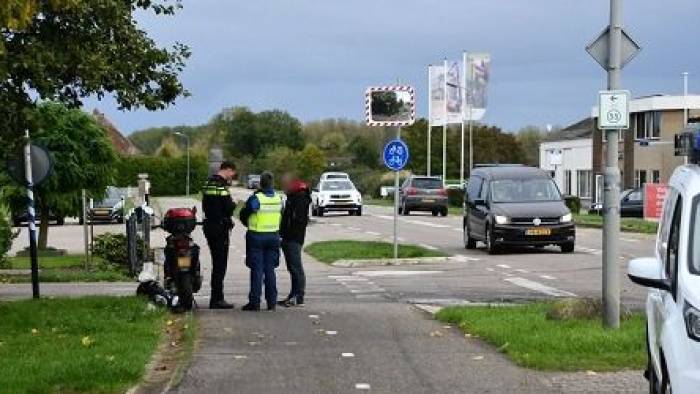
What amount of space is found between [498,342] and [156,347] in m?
3.46

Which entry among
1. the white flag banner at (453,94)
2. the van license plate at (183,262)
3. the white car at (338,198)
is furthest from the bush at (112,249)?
the white flag banner at (453,94)

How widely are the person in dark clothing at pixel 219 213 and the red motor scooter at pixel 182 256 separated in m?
0.47

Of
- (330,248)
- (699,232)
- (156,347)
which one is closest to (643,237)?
(330,248)

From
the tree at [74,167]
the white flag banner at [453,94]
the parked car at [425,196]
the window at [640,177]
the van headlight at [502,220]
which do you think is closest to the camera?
the van headlight at [502,220]

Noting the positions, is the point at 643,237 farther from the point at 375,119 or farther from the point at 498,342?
the point at 498,342

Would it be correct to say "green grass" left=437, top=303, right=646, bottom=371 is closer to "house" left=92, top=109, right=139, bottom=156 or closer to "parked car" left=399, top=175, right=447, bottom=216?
"house" left=92, top=109, right=139, bottom=156

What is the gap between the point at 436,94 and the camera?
6438 centimetres

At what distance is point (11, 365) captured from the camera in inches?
355

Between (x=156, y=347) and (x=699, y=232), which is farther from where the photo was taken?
(x=156, y=347)

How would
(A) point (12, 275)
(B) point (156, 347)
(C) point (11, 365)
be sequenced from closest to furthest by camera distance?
(C) point (11, 365), (B) point (156, 347), (A) point (12, 275)

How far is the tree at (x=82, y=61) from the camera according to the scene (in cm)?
1156

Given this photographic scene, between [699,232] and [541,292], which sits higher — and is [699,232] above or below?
above

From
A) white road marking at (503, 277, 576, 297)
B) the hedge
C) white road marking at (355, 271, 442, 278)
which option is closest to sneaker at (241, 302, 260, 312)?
white road marking at (503, 277, 576, 297)

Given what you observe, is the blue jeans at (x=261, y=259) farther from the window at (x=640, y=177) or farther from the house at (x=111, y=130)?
the window at (x=640, y=177)
